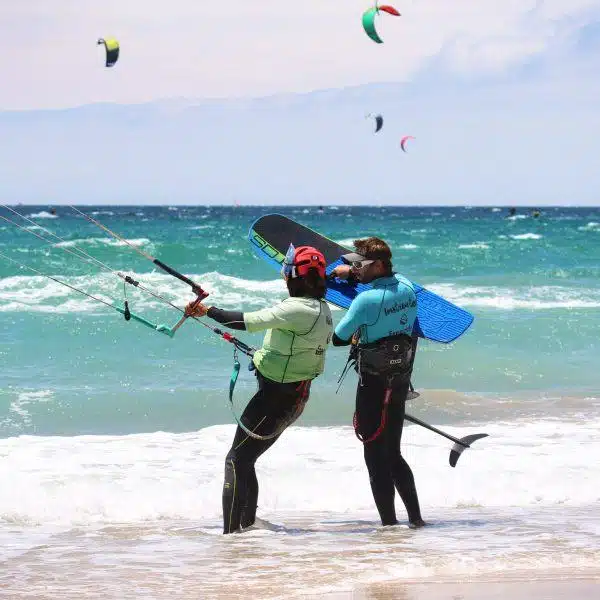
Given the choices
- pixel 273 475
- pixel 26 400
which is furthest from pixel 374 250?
pixel 26 400

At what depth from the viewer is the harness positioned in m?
5.00

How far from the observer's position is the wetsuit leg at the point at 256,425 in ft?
16.2

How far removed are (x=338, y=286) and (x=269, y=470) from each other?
2078 millimetres

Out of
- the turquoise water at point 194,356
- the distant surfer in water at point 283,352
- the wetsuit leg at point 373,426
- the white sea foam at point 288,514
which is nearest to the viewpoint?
the white sea foam at point 288,514

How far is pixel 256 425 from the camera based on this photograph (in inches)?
194

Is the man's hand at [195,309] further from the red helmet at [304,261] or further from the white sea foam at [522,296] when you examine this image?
the white sea foam at [522,296]

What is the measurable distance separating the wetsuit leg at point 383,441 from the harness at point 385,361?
0.02 m

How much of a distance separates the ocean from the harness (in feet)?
2.27

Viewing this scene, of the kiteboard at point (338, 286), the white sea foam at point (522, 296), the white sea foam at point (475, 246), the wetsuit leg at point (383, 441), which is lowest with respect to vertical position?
the wetsuit leg at point (383, 441)

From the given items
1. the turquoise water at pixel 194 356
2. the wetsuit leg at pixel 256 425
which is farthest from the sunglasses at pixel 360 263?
the turquoise water at pixel 194 356

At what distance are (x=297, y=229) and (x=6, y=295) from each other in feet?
45.1

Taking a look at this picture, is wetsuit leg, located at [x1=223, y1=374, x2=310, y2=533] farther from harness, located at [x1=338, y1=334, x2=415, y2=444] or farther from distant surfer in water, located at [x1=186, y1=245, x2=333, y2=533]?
harness, located at [x1=338, y1=334, x2=415, y2=444]

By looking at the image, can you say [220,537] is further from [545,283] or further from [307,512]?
[545,283]

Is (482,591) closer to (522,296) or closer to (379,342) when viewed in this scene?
(379,342)
